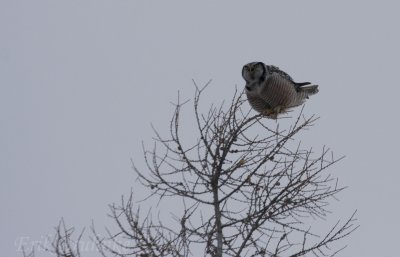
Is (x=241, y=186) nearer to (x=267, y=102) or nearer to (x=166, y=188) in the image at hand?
(x=166, y=188)

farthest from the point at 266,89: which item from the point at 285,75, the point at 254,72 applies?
the point at 285,75

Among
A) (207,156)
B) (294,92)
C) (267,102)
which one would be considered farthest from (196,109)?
(294,92)

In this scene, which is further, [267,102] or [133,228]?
[267,102]

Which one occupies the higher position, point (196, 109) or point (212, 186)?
point (196, 109)

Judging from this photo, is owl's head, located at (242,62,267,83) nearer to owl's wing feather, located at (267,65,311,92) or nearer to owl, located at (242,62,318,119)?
owl, located at (242,62,318,119)

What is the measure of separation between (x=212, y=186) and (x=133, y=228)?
83 cm

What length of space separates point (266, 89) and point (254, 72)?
37 centimetres

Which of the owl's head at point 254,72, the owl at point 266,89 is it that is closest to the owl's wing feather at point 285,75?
the owl at point 266,89

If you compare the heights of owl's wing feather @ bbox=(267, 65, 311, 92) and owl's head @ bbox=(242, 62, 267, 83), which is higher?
owl's wing feather @ bbox=(267, 65, 311, 92)

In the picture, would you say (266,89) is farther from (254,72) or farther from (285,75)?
(285,75)

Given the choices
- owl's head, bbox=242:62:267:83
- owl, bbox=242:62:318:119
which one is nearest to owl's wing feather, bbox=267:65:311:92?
owl, bbox=242:62:318:119

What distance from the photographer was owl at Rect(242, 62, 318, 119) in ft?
36.7

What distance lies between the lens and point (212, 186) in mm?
5758

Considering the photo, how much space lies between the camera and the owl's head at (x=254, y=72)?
1127 cm
